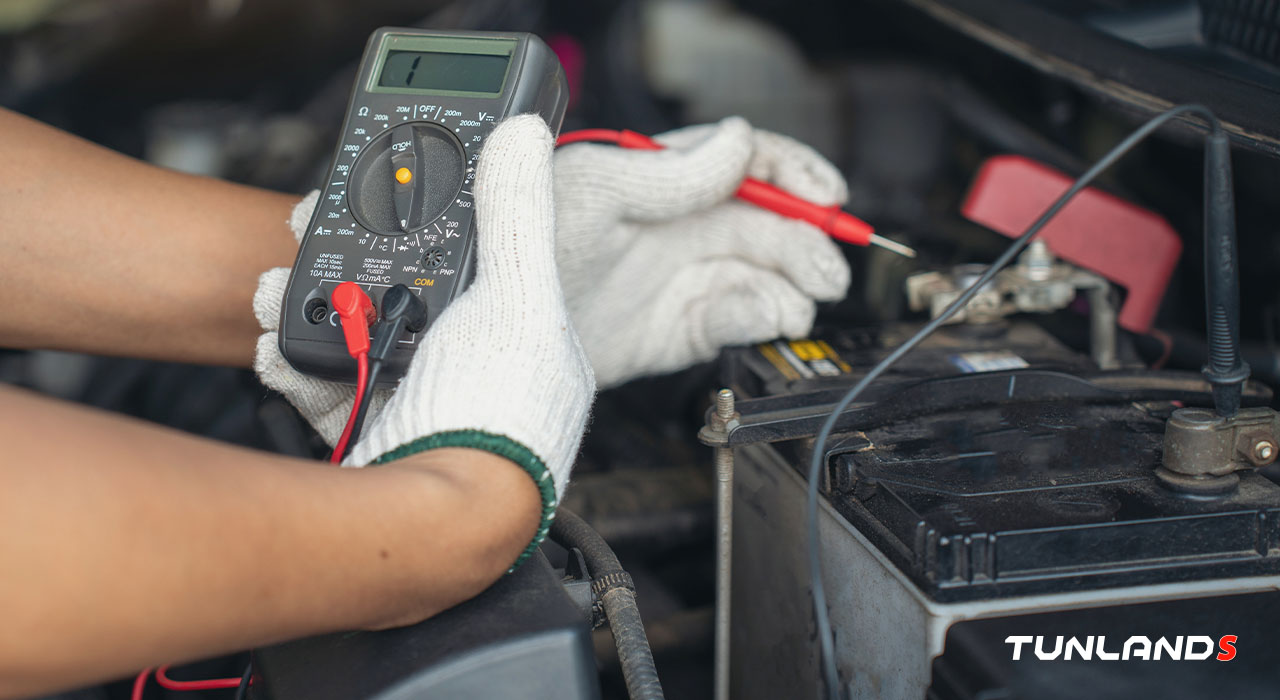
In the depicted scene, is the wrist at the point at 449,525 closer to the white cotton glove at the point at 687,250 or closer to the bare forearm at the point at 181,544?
the bare forearm at the point at 181,544

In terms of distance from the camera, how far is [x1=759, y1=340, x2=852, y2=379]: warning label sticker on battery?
2.30ft

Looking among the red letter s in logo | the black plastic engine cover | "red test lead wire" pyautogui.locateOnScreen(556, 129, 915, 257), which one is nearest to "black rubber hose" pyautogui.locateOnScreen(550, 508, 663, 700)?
the black plastic engine cover

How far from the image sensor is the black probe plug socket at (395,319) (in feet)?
1.87

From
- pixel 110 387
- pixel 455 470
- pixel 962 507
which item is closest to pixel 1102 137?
pixel 962 507

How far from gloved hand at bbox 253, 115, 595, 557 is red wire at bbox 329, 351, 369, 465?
2cm

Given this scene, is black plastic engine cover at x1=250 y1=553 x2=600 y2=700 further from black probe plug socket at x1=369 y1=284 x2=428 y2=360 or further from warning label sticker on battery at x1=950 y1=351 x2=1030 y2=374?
warning label sticker on battery at x1=950 y1=351 x2=1030 y2=374

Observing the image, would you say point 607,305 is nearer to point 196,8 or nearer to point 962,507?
point 962,507

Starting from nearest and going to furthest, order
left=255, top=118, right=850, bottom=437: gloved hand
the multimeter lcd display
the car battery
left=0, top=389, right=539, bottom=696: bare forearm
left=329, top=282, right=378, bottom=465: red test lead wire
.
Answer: left=0, top=389, right=539, bottom=696: bare forearm, the car battery, left=329, top=282, right=378, bottom=465: red test lead wire, the multimeter lcd display, left=255, top=118, right=850, bottom=437: gloved hand

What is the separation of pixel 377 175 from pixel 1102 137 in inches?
31.7

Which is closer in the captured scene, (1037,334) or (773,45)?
(1037,334)

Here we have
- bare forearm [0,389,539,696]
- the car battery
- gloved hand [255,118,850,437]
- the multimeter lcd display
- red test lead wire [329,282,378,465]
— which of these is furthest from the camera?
gloved hand [255,118,850,437]

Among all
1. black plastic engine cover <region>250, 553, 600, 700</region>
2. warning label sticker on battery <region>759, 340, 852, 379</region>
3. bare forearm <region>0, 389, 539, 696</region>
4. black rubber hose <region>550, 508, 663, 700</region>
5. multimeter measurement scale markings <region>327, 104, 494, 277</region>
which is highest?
multimeter measurement scale markings <region>327, 104, 494, 277</region>

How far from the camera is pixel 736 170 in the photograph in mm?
801

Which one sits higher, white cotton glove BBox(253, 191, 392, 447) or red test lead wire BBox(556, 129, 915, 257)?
red test lead wire BBox(556, 129, 915, 257)
